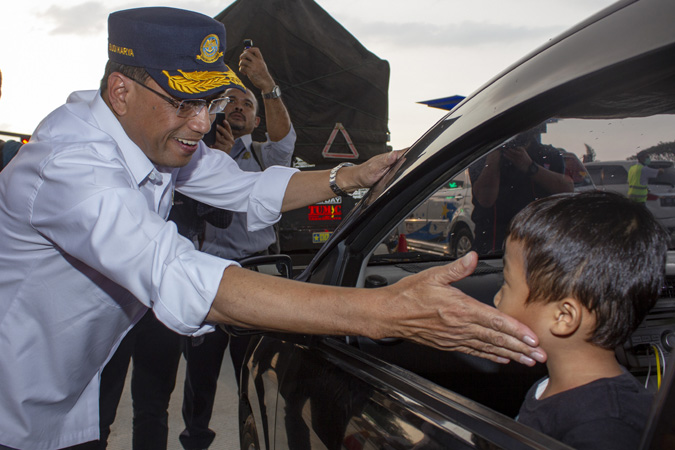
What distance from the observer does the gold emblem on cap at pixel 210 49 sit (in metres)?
1.71

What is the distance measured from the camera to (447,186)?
1.52 meters

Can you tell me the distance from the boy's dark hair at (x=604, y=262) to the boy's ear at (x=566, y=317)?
12mm

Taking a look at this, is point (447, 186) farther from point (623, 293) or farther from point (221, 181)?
point (221, 181)

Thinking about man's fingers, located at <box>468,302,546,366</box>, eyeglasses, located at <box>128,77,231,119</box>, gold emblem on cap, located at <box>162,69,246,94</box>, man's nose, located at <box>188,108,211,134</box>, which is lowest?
man's fingers, located at <box>468,302,546,366</box>

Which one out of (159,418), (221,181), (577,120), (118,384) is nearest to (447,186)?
(577,120)

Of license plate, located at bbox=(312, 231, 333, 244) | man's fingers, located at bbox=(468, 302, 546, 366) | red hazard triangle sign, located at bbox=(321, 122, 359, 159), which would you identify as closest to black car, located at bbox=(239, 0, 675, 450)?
man's fingers, located at bbox=(468, 302, 546, 366)

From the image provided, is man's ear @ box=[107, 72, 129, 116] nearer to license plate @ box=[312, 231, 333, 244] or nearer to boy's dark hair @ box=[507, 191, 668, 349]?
boy's dark hair @ box=[507, 191, 668, 349]

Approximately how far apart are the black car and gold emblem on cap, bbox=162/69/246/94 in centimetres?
56

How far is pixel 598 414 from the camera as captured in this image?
1071 millimetres

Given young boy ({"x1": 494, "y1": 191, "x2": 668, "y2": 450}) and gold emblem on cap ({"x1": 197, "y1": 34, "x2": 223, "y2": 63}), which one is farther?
gold emblem on cap ({"x1": 197, "y1": 34, "x2": 223, "y2": 63})

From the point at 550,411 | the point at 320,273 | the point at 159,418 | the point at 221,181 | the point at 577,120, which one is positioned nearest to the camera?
the point at 550,411

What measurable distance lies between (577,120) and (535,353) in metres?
0.64

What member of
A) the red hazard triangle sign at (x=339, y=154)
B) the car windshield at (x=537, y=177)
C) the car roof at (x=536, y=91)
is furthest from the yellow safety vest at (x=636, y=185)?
the red hazard triangle sign at (x=339, y=154)

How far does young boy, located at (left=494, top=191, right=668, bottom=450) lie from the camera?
108cm
